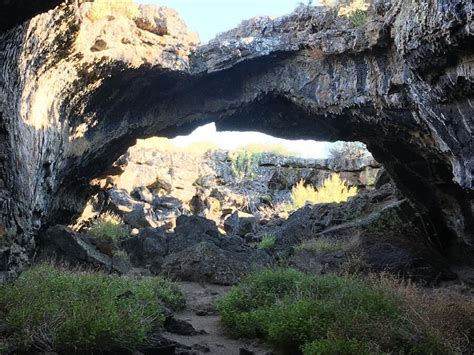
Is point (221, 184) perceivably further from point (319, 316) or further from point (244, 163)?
point (319, 316)

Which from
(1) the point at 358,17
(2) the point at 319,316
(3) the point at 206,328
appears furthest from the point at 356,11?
(3) the point at 206,328

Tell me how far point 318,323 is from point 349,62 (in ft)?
24.4

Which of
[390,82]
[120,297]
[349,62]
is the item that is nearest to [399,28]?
[390,82]

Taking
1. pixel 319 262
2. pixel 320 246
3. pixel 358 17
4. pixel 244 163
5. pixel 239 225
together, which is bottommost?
pixel 239 225

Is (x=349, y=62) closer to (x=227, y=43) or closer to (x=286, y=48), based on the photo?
(x=286, y=48)

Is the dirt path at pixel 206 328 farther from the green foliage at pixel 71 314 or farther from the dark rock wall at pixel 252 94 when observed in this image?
the dark rock wall at pixel 252 94

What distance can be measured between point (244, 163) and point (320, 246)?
62.0ft

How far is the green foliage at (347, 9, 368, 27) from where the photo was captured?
39.6 feet

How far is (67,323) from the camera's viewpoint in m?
6.06

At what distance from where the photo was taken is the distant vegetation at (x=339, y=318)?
254 inches

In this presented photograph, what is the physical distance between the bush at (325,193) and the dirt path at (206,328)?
1182cm

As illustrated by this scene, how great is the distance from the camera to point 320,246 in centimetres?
1548

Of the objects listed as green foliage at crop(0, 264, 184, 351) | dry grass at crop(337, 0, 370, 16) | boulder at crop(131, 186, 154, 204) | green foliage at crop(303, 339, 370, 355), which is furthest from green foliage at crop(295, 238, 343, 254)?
boulder at crop(131, 186, 154, 204)

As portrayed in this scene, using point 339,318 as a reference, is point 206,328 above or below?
below
